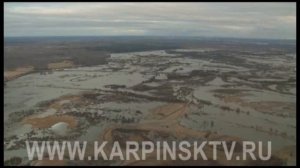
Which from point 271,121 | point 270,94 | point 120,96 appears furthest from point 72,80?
point 271,121

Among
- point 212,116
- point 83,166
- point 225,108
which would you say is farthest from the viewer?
point 225,108

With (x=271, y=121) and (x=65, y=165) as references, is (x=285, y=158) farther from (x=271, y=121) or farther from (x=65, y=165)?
(x=65, y=165)

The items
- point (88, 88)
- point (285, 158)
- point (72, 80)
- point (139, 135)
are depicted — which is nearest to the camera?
point (285, 158)

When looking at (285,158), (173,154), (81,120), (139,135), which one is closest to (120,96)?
(81,120)

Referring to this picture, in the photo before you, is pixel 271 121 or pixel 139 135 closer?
pixel 139 135

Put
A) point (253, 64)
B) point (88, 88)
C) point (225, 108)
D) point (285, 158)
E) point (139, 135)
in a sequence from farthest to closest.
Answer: point (253, 64)
point (88, 88)
point (225, 108)
point (139, 135)
point (285, 158)

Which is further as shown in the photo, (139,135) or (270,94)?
(270,94)

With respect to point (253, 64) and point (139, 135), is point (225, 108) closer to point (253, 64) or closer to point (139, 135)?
point (139, 135)

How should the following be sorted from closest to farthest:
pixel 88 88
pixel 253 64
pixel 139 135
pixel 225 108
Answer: pixel 139 135, pixel 225 108, pixel 88 88, pixel 253 64

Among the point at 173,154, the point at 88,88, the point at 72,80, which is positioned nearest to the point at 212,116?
the point at 173,154
